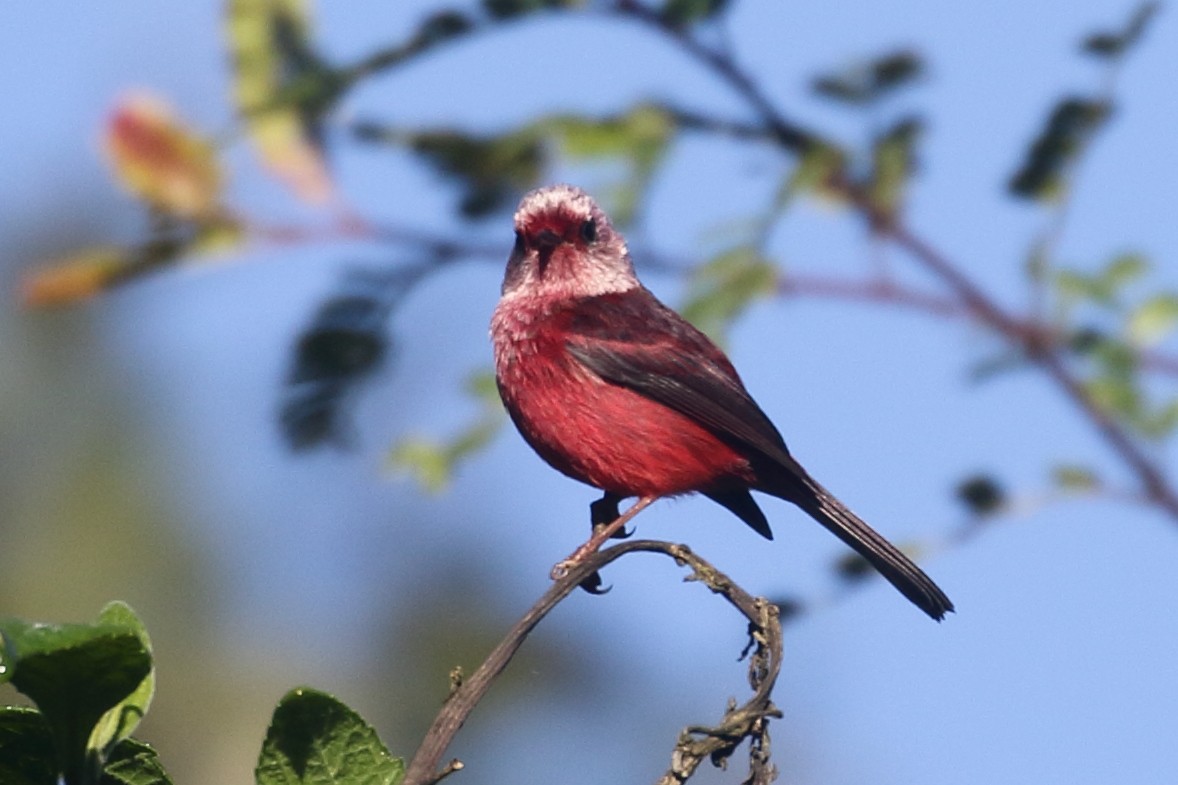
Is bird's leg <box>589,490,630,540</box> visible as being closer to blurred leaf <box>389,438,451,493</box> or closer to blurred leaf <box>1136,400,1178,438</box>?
blurred leaf <box>389,438,451,493</box>

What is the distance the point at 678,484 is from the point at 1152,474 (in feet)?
4.62

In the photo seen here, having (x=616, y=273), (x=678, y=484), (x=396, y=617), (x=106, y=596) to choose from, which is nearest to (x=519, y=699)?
(x=396, y=617)

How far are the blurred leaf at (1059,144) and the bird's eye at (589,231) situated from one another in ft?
6.27

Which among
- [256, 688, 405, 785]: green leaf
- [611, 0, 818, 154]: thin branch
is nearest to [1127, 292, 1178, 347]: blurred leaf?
[611, 0, 818, 154]: thin branch

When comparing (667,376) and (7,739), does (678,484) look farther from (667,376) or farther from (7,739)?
(7,739)

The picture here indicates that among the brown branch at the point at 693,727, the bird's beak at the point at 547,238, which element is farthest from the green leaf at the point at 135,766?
the bird's beak at the point at 547,238

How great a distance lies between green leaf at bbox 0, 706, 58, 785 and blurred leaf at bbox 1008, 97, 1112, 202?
8.97 ft

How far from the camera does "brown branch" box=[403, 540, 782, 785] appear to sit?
59.7 inches

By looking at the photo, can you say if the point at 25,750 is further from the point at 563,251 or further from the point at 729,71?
the point at 563,251

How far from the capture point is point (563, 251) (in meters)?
5.37

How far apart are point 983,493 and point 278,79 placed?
1.78m

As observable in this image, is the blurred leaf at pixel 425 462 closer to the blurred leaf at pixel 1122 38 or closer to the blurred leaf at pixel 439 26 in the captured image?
the blurred leaf at pixel 439 26

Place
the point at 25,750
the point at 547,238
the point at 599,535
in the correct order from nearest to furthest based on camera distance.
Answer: the point at 25,750 → the point at 599,535 → the point at 547,238

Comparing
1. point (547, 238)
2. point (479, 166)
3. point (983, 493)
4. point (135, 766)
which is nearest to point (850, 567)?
point (983, 493)
